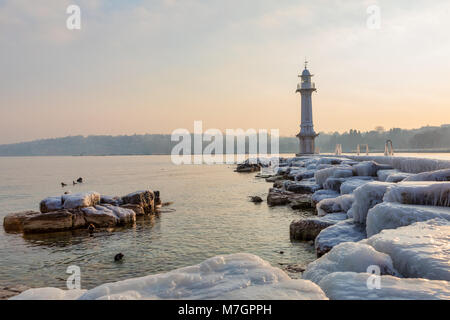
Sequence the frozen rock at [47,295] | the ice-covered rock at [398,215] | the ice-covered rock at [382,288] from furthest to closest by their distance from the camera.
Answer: the ice-covered rock at [398,215] < the frozen rock at [47,295] < the ice-covered rock at [382,288]

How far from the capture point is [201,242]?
1614 centimetres

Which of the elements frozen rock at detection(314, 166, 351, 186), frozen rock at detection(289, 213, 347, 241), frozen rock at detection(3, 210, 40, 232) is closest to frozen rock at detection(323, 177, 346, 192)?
frozen rock at detection(314, 166, 351, 186)

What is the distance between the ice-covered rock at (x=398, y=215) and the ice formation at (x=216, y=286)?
537 centimetres

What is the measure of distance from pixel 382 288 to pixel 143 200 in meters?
23.1

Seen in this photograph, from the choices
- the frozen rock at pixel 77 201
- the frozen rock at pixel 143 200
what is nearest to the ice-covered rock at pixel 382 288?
the frozen rock at pixel 77 201

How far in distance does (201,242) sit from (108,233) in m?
6.76

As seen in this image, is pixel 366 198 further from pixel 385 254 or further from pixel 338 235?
pixel 385 254

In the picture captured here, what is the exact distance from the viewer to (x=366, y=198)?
1193cm

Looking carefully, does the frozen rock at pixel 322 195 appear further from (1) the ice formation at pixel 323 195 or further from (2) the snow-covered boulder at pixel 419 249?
(2) the snow-covered boulder at pixel 419 249

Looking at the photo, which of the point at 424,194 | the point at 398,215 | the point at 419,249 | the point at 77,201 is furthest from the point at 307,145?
the point at 419,249

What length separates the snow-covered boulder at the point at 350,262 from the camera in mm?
5910
